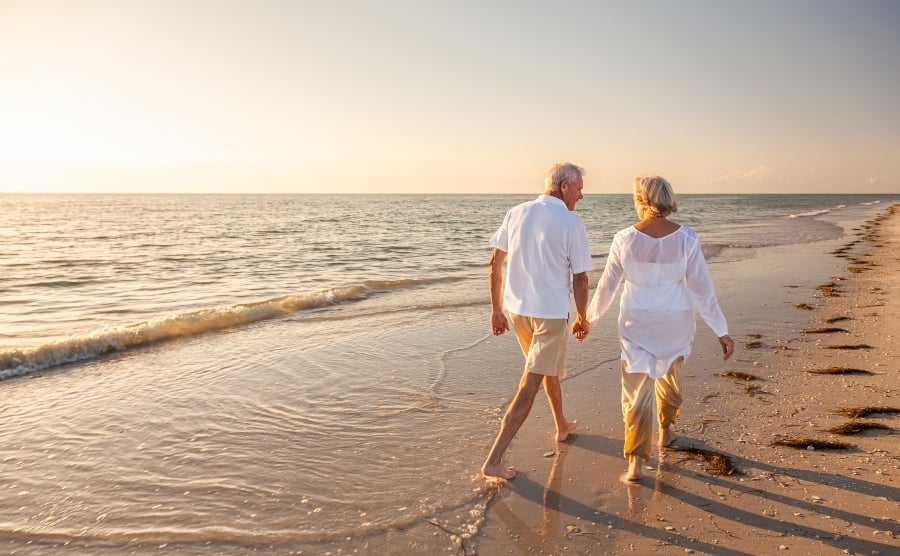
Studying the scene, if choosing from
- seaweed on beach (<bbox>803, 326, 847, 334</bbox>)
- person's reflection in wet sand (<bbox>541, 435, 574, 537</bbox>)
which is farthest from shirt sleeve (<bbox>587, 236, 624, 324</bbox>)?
seaweed on beach (<bbox>803, 326, 847, 334</bbox>)

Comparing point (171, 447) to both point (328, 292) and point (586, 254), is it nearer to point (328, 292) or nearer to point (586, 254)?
point (586, 254)

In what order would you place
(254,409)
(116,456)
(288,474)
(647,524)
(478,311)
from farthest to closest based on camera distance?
(478,311) → (254,409) → (116,456) → (288,474) → (647,524)

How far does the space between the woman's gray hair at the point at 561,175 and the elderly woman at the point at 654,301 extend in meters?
0.42

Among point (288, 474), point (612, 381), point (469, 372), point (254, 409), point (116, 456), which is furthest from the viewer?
point (469, 372)

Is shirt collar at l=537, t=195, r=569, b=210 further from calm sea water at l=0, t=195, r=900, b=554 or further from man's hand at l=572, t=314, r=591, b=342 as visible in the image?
calm sea water at l=0, t=195, r=900, b=554

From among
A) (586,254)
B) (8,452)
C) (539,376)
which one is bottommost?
(8,452)

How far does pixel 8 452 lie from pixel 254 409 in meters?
1.89

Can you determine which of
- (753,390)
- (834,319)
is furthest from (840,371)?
(834,319)

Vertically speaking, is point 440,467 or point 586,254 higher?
point 586,254

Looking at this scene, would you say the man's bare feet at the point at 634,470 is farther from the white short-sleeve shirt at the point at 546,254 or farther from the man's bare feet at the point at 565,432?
the white short-sleeve shirt at the point at 546,254

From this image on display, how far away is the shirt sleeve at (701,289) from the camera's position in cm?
358

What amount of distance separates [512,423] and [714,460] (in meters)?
1.48

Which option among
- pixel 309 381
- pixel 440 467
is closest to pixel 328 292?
pixel 309 381

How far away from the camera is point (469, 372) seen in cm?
632
